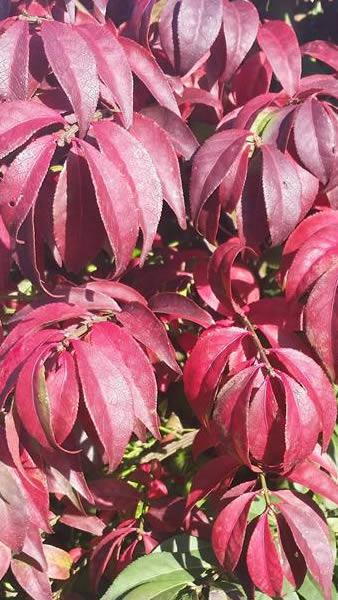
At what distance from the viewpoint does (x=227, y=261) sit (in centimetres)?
97

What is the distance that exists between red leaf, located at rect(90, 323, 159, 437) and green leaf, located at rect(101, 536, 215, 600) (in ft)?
0.88

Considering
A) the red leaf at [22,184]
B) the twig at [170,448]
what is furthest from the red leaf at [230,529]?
the red leaf at [22,184]

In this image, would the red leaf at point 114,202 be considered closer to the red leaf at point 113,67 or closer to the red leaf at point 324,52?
the red leaf at point 113,67

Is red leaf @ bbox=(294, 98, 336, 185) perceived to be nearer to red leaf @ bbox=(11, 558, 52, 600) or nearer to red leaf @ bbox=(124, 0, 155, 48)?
red leaf @ bbox=(124, 0, 155, 48)

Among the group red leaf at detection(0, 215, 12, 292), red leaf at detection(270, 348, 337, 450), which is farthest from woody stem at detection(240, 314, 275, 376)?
red leaf at detection(0, 215, 12, 292)

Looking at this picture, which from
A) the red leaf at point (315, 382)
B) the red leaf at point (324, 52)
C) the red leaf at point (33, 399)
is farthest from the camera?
the red leaf at point (324, 52)

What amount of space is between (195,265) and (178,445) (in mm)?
326

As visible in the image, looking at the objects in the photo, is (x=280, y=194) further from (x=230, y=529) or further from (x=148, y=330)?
(x=230, y=529)

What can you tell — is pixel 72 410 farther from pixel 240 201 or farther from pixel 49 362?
pixel 240 201

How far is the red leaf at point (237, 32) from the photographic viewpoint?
1117 mm

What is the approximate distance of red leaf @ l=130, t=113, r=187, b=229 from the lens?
0.97 meters

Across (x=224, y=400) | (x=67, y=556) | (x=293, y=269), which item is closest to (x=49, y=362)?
(x=224, y=400)

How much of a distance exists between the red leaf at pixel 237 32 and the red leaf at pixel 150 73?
15 centimetres

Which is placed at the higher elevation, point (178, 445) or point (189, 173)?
point (189, 173)
